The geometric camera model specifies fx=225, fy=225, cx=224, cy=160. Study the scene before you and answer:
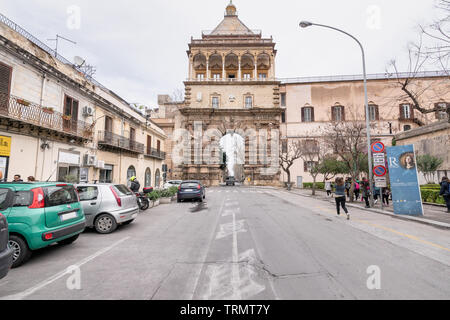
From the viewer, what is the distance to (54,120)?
38.2 feet

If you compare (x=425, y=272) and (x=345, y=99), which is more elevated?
(x=345, y=99)

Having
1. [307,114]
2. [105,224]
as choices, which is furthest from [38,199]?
[307,114]

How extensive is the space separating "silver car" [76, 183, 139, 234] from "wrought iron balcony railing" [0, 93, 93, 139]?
541 cm

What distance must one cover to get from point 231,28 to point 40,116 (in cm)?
4402

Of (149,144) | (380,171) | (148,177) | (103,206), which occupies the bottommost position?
(103,206)

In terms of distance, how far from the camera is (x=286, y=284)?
3.31 meters

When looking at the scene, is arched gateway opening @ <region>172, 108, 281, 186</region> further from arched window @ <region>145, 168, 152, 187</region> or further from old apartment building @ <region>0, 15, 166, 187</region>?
old apartment building @ <region>0, 15, 166, 187</region>

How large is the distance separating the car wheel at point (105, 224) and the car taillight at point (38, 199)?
243 centimetres

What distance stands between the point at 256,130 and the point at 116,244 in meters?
37.1

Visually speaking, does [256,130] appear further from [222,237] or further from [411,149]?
[222,237]

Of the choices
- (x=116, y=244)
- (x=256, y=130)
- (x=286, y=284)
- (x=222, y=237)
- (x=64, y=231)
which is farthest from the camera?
(x=256, y=130)

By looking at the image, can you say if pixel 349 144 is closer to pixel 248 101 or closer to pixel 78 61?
pixel 78 61

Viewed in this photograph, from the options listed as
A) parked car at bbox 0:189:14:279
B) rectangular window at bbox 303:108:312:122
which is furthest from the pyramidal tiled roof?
parked car at bbox 0:189:14:279
